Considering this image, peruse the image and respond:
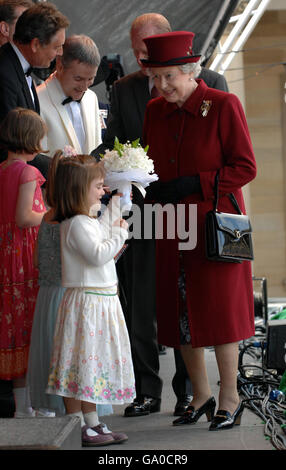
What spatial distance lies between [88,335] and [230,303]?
2.21ft

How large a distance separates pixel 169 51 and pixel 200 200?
0.62 metres

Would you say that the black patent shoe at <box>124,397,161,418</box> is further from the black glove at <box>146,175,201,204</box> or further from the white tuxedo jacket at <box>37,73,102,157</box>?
the white tuxedo jacket at <box>37,73,102,157</box>

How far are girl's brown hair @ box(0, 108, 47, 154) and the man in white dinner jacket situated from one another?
0.44 metres

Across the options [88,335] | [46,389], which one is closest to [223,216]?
[88,335]

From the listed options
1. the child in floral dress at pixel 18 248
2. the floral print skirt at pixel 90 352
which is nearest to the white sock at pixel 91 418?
the floral print skirt at pixel 90 352

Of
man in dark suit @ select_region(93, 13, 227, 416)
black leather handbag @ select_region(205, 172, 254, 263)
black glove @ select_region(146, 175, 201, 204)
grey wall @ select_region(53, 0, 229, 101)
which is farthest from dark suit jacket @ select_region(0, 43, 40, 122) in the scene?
grey wall @ select_region(53, 0, 229, 101)

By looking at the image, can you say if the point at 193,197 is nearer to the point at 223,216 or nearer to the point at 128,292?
the point at 223,216

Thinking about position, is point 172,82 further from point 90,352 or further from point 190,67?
point 90,352

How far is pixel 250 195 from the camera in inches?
660

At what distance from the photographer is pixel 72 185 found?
3297 mm

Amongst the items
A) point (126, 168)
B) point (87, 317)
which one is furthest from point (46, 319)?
point (126, 168)

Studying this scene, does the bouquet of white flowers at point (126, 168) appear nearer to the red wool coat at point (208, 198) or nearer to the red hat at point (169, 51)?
the red wool coat at point (208, 198)

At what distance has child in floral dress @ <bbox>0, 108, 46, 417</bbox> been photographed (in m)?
3.62

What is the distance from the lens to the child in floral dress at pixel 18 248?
362cm
